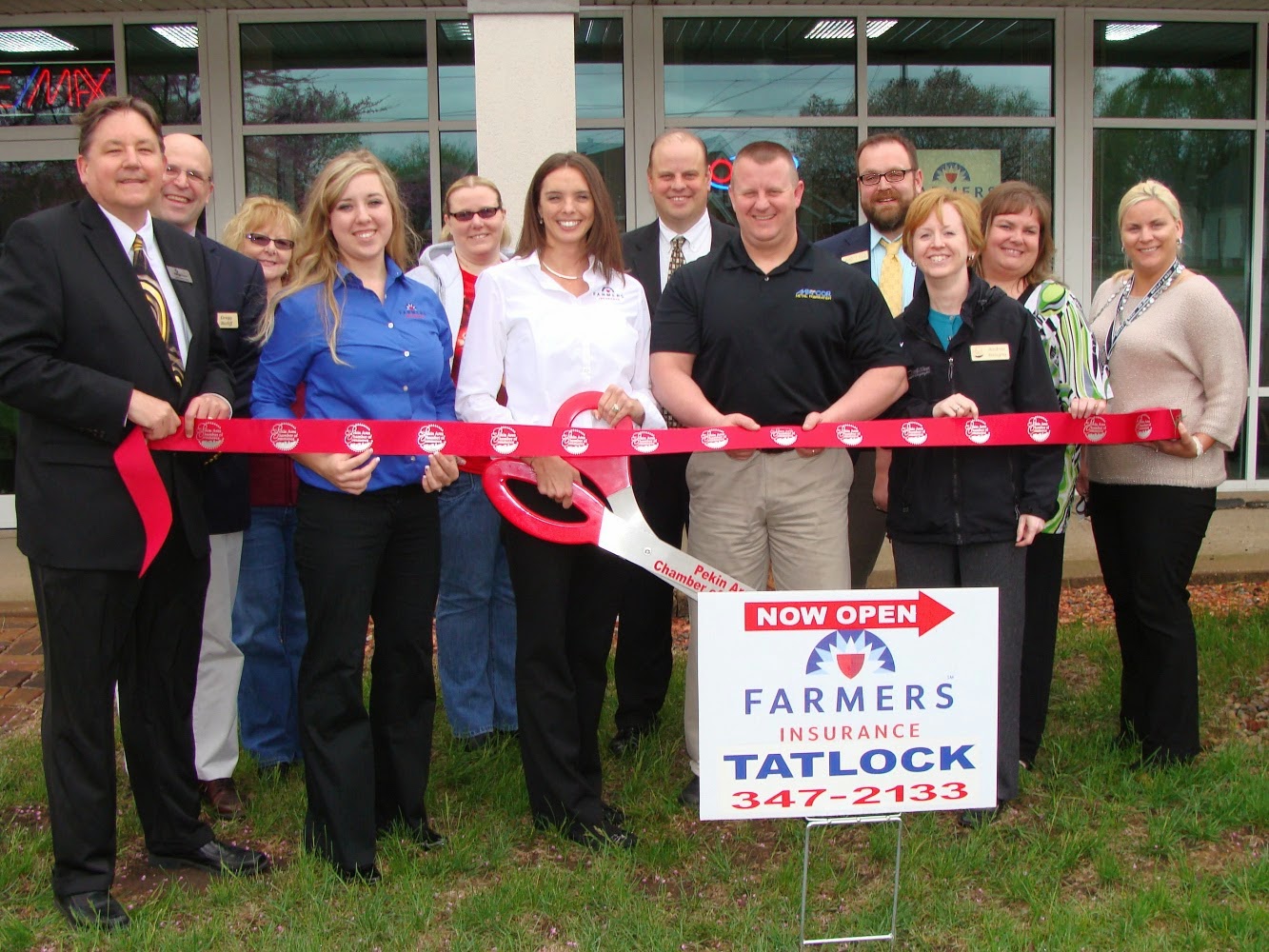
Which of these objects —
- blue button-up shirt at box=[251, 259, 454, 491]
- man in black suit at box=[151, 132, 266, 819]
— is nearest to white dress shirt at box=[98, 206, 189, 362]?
blue button-up shirt at box=[251, 259, 454, 491]

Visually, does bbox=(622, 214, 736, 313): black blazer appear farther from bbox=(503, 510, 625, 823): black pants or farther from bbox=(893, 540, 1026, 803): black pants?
bbox=(893, 540, 1026, 803): black pants

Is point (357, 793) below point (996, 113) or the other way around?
below

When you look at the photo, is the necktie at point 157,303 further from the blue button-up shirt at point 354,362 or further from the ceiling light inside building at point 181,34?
the ceiling light inside building at point 181,34

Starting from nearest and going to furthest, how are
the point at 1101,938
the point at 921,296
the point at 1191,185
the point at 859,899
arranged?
the point at 1101,938, the point at 859,899, the point at 921,296, the point at 1191,185

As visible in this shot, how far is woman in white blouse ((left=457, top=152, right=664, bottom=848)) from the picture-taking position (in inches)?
145

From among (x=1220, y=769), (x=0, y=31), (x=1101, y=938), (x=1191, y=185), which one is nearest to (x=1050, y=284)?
(x=1220, y=769)

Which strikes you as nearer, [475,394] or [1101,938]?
[1101,938]

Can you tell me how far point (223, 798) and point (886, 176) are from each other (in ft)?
12.1

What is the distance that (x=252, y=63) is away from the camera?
29.5 ft

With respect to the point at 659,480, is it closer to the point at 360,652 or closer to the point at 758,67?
the point at 360,652

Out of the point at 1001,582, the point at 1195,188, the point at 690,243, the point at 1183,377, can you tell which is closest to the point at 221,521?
the point at 690,243

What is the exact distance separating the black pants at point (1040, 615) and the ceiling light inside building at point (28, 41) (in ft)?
27.6

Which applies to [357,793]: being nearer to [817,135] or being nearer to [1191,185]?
[817,135]

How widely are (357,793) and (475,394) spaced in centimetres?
133
